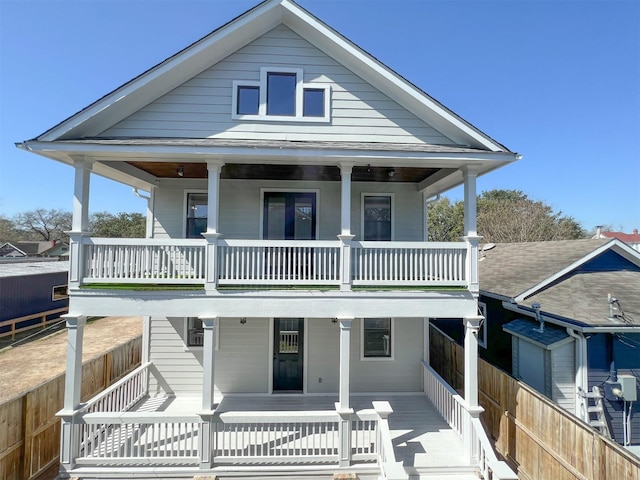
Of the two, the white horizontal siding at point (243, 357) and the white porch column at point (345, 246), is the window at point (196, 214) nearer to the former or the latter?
the white horizontal siding at point (243, 357)

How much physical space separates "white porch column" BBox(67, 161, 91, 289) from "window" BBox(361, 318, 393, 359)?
6300 mm

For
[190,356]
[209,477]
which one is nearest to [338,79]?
[190,356]

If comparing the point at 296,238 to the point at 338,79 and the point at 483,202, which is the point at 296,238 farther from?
the point at 483,202

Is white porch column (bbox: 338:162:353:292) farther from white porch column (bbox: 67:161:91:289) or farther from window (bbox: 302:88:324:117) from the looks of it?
white porch column (bbox: 67:161:91:289)

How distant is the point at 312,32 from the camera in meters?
6.84

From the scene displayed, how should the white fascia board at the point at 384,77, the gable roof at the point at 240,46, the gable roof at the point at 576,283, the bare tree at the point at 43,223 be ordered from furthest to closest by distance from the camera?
the bare tree at the point at 43,223, the gable roof at the point at 576,283, the white fascia board at the point at 384,77, the gable roof at the point at 240,46

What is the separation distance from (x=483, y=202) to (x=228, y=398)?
3455 centimetres

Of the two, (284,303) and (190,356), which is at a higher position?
(284,303)

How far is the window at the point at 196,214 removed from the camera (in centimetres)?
832

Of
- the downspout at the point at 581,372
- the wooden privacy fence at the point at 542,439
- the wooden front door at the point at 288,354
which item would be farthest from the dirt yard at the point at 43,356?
the downspout at the point at 581,372

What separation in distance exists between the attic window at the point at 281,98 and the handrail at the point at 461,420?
6.42 m

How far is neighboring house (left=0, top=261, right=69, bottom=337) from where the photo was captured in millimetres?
15805

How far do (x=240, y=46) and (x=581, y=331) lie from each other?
9.66 m

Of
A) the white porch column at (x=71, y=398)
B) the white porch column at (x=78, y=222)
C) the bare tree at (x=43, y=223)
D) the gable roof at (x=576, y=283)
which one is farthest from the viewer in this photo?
the bare tree at (x=43, y=223)
